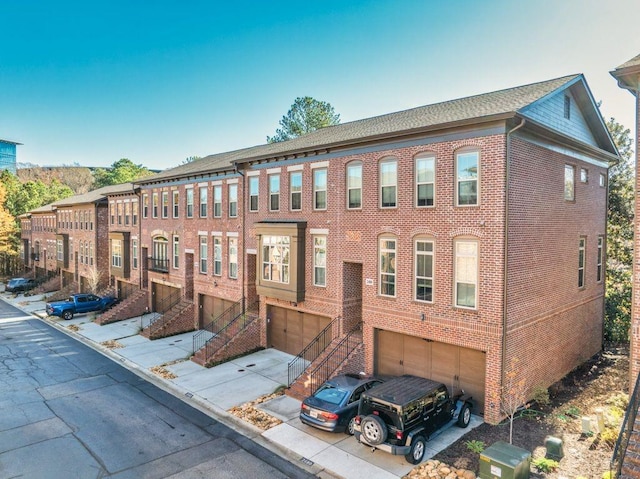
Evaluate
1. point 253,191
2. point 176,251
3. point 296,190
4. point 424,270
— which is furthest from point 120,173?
point 424,270

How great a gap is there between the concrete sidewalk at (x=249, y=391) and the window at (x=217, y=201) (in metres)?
7.38

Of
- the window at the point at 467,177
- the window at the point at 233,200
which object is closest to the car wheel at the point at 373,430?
the window at the point at 467,177

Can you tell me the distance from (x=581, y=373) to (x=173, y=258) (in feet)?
76.8

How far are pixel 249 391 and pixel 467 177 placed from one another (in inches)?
437

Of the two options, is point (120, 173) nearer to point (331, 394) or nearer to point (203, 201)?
point (203, 201)

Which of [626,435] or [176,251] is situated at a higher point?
[176,251]

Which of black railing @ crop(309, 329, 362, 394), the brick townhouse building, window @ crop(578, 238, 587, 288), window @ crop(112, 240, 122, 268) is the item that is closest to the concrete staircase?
black railing @ crop(309, 329, 362, 394)

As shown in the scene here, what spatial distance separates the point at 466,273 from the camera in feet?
45.2

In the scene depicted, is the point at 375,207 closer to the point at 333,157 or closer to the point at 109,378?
the point at 333,157

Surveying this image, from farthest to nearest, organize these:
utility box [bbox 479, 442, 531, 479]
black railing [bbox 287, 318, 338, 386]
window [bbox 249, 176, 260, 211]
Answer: window [bbox 249, 176, 260, 211] → black railing [bbox 287, 318, 338, 386] → utility box [bbox 479, 442, 531, 479]

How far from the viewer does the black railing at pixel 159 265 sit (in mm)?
28922

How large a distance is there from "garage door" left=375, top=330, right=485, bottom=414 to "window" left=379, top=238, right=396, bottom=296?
5.47ft

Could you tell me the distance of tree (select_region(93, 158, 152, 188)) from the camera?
78.2m

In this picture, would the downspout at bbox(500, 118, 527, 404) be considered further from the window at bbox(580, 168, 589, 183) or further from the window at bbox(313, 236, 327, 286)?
the window at bbox(313, 236, 327, 286)
